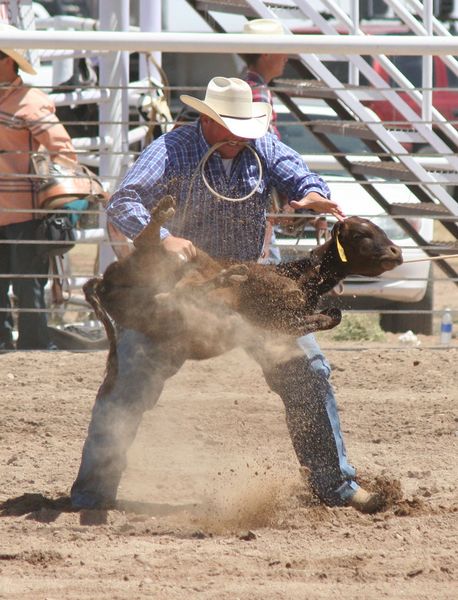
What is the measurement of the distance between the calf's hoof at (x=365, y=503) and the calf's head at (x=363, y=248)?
92 cm

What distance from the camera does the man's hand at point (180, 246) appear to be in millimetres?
4645

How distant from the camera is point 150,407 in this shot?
195 inches

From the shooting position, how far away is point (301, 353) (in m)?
4.96

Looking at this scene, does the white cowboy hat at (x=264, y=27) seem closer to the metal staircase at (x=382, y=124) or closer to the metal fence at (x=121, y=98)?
the metal staircase at (x=382, y=124)

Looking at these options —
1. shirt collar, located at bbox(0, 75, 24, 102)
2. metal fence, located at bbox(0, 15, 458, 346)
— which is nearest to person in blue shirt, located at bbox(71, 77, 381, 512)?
metal fence, located at bbox(0, 15, 458, 346)

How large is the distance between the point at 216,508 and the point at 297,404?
58 cm

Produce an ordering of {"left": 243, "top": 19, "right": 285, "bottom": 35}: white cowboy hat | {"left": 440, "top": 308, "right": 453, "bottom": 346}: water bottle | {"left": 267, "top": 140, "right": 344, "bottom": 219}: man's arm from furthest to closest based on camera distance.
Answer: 1. {"left": 440, "top": 308, "right": 453, "bottom": 346}: water bottle
2. {"left": 243, "top": 19, "right": 285, "bottom": 35}: white cowboy hat
3. {"left": 267, "top": 140, "right": 344, "bottom": 219}: man's arm

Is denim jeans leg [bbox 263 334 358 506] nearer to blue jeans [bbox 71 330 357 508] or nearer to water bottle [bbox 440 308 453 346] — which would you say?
blue jeans [bbox 71 330 357 508]

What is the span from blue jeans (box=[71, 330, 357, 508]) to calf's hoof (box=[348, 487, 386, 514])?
29 mm

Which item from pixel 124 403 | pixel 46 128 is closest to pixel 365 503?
pixel 124 403

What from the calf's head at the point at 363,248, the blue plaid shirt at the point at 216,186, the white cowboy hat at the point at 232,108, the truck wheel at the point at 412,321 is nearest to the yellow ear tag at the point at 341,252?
the calf's head at the point at 363,248

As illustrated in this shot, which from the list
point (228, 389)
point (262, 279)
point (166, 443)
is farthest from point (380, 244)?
point (228, 389)

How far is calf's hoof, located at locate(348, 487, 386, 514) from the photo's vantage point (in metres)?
5.04

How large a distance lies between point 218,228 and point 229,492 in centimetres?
115
